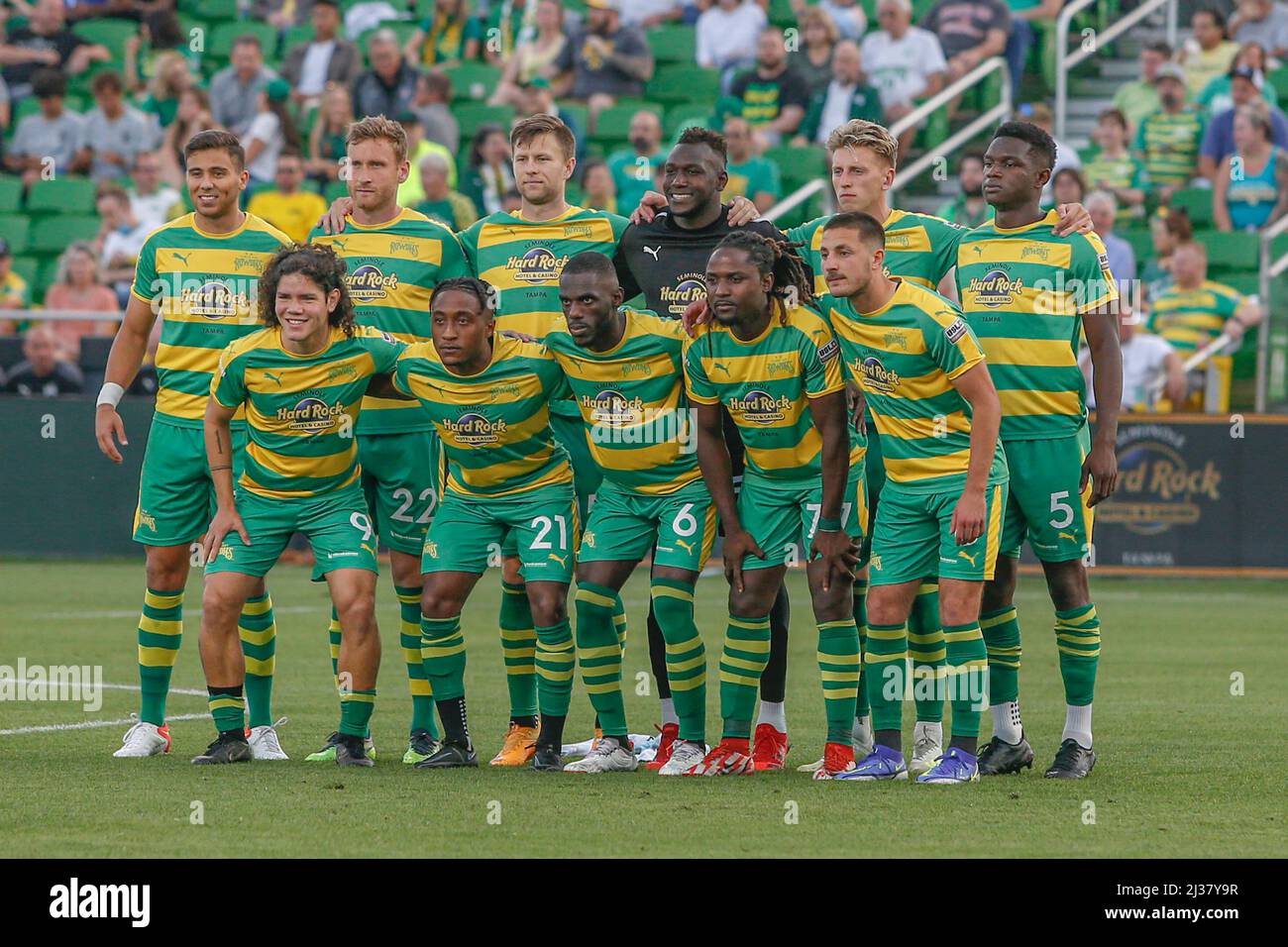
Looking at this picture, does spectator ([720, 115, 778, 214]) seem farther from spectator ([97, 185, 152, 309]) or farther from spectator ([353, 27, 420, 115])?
spectator ([97, 185, 152, 309])

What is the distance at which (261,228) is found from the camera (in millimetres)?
8438

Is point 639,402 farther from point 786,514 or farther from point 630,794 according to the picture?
point 630,794

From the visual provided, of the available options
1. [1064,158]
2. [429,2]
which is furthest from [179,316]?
[429,2]

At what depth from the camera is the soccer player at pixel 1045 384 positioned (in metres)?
7.63

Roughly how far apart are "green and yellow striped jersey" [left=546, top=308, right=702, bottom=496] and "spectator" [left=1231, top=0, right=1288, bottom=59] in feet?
44.9

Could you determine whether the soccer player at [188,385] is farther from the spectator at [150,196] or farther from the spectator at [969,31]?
the spectator at [969,31]

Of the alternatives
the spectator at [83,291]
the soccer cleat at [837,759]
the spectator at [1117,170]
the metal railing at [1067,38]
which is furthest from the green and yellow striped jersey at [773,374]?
the metal railing at [1067,38]

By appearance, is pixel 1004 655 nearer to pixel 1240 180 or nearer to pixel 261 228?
pixel 261 228

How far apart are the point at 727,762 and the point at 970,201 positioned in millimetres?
9383

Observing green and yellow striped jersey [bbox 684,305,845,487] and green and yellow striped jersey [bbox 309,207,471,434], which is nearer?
green and yellow striped jersey [bbox 684,305,845,487]

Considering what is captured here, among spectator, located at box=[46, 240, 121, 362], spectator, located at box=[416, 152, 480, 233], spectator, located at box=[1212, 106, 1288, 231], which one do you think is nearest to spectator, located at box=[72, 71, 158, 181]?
spectator, located at box=[46, 240, 121, 362]

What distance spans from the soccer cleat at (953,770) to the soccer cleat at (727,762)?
697 millimetres

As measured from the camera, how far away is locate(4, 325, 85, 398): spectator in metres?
16.6
